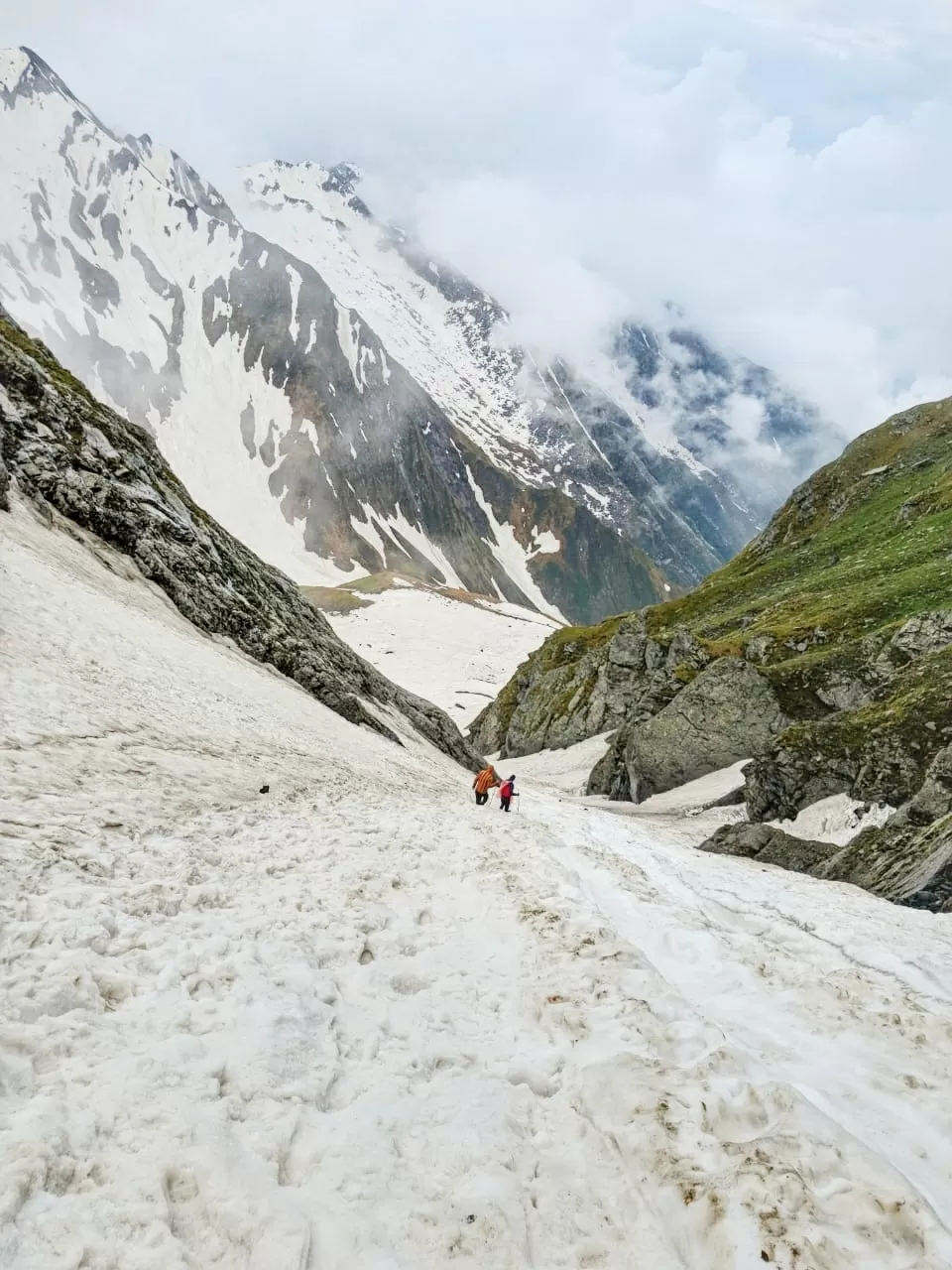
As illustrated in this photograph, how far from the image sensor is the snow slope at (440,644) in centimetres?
10558

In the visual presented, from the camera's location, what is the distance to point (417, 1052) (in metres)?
7.81

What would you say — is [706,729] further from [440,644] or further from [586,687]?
[440,644]

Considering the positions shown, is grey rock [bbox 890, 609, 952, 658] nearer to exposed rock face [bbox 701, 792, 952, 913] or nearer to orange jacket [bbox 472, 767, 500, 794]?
exposed rock face [bbox 701, 792, 952, 913]

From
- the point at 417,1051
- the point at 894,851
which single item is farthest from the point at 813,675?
the point at 417,1051

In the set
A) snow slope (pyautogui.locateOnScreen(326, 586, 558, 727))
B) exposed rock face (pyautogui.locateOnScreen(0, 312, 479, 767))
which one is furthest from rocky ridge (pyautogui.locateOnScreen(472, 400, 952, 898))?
snow slope (pyautogui.locateOnScreen(326, 586, 558, 727))

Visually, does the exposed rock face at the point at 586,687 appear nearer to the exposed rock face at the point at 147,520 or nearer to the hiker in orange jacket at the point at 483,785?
the hiker in orange jacket at the point at 483,785

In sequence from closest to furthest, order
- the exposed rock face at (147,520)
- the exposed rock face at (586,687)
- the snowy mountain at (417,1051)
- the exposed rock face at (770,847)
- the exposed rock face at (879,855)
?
the snowy mountain at (417,1051), the exposed rock face at (879,855), the exposed rock face at (770,847), the exposed rock face at (147,520), the exposed rock face at (586,687)

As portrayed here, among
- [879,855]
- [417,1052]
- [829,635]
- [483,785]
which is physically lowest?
[417,1052]

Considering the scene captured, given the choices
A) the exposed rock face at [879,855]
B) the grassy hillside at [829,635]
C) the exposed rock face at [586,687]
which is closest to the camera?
the exposed rock face at [879,855]

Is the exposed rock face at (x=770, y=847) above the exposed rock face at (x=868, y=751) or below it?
below

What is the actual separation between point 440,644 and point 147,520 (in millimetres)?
94905

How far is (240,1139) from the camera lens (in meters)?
5.89

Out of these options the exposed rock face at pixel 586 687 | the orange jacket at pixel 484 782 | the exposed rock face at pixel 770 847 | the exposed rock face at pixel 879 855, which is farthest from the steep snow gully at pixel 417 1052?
the exposed rock face at pixel 586 687

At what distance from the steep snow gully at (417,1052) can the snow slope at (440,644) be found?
256ft
